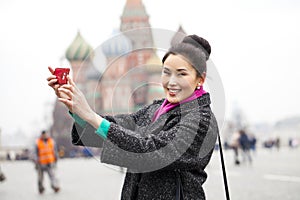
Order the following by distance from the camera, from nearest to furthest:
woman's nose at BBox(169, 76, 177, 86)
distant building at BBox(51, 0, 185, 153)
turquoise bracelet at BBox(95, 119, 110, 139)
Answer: turquoise bracelet at BBox(95, 119, 110, 139) < woman's nose at BBox(169, 76, 177, 86) < distant building at BBox(51, 0, 185, 153)

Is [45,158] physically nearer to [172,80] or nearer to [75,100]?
[172,80]

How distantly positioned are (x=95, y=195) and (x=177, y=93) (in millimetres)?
8994

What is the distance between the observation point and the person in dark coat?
260cm

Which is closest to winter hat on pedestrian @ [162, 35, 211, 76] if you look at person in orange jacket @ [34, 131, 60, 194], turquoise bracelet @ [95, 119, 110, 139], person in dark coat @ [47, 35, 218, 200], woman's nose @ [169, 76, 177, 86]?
person in dark coat @ [47, 35, 218, 200]

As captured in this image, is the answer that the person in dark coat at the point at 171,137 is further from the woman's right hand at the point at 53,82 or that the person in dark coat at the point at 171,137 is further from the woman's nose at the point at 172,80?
the woman's right hand at the point at 53,82

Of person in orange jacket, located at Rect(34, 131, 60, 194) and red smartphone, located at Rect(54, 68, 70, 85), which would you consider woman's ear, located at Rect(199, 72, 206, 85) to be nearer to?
red smartphone, located at Rect(54, 68, 70, 85)

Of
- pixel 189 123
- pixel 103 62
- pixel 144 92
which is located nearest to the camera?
pixel 189 123

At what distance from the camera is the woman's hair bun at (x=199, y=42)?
287cm

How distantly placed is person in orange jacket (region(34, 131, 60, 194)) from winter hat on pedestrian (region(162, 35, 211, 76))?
33.4ft

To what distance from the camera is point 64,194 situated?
12.3 m

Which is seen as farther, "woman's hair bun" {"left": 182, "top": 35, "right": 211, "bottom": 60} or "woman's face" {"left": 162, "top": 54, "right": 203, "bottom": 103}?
"woman's hair bun" {"left": 182, "top": 35, "right": 211, "bottom": 60}

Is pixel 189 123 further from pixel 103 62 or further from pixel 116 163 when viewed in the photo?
pixel 103 62

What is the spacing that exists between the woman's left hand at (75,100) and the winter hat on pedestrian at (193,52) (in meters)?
0.51

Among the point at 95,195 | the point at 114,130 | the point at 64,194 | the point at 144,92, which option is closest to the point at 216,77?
the point at 114,130
